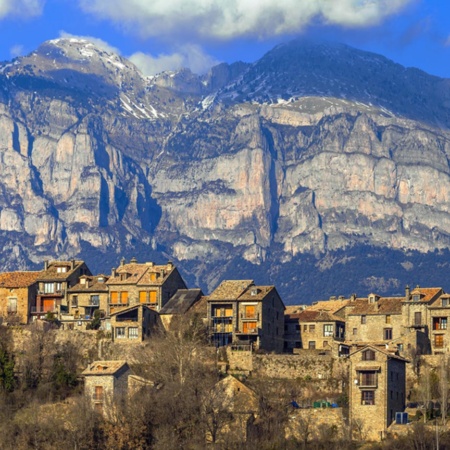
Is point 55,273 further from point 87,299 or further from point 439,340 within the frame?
point 439,340

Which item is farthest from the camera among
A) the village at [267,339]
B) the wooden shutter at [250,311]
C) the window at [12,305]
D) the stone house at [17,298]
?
the window at [12,305]

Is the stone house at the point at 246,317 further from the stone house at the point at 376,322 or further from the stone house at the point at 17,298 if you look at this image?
the stone house at the point at 17,298

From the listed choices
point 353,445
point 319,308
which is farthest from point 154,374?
point 319,308

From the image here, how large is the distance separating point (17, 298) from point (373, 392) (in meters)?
51.4

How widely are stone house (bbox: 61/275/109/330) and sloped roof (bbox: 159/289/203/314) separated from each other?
6772mm

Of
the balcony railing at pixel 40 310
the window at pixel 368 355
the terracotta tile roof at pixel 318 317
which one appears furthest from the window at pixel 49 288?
the window at pixel 368 355

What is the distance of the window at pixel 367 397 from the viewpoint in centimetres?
12638

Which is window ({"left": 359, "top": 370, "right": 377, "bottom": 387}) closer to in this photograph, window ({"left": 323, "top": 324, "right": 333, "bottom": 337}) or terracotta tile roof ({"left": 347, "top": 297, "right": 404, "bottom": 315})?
terracotta tile roof ({"left": 347, "top": 297, "right": 404, "bottom": 315})

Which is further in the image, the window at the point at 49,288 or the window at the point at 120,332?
the window at the point at 49,288

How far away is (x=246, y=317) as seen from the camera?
15888 cm

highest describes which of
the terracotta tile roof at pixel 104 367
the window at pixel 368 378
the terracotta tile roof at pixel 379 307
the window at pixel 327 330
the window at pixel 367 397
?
the terracotta tile roof at pixel 379 307

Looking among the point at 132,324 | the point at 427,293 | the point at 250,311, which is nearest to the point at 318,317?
the point at 250,311

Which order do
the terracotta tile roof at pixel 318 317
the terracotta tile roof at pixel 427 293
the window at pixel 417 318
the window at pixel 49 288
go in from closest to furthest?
the window at pixel 417 318
the terracotta tile roof at pixel 427 293
the terracotta tile roof at pixel 318 317
the window at pixel 49 288

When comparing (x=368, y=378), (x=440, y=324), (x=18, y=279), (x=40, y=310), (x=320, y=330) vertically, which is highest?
(x=18, y=279)
